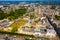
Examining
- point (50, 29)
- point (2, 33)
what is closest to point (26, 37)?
point (2, 33)

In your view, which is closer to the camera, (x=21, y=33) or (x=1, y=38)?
(x=1, y=38)

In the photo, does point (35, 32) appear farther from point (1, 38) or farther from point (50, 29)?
point (1, 38)

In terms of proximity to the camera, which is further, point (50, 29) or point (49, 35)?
point (50, 29)

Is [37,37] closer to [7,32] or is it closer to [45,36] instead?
[45,36]

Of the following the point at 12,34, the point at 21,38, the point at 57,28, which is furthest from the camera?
the point at 57,28

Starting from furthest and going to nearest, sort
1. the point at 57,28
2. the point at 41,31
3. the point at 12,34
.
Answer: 1. the point at 57,28
2. the point at 41,31
3. the point at 12,34

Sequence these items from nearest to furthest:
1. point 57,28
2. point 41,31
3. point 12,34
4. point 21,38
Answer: point 21,38 → point 12,34 → point 41,31 → point 57,28

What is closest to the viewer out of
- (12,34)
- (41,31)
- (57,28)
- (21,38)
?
(21,38)

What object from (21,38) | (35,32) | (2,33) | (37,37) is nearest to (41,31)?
(35,32)
